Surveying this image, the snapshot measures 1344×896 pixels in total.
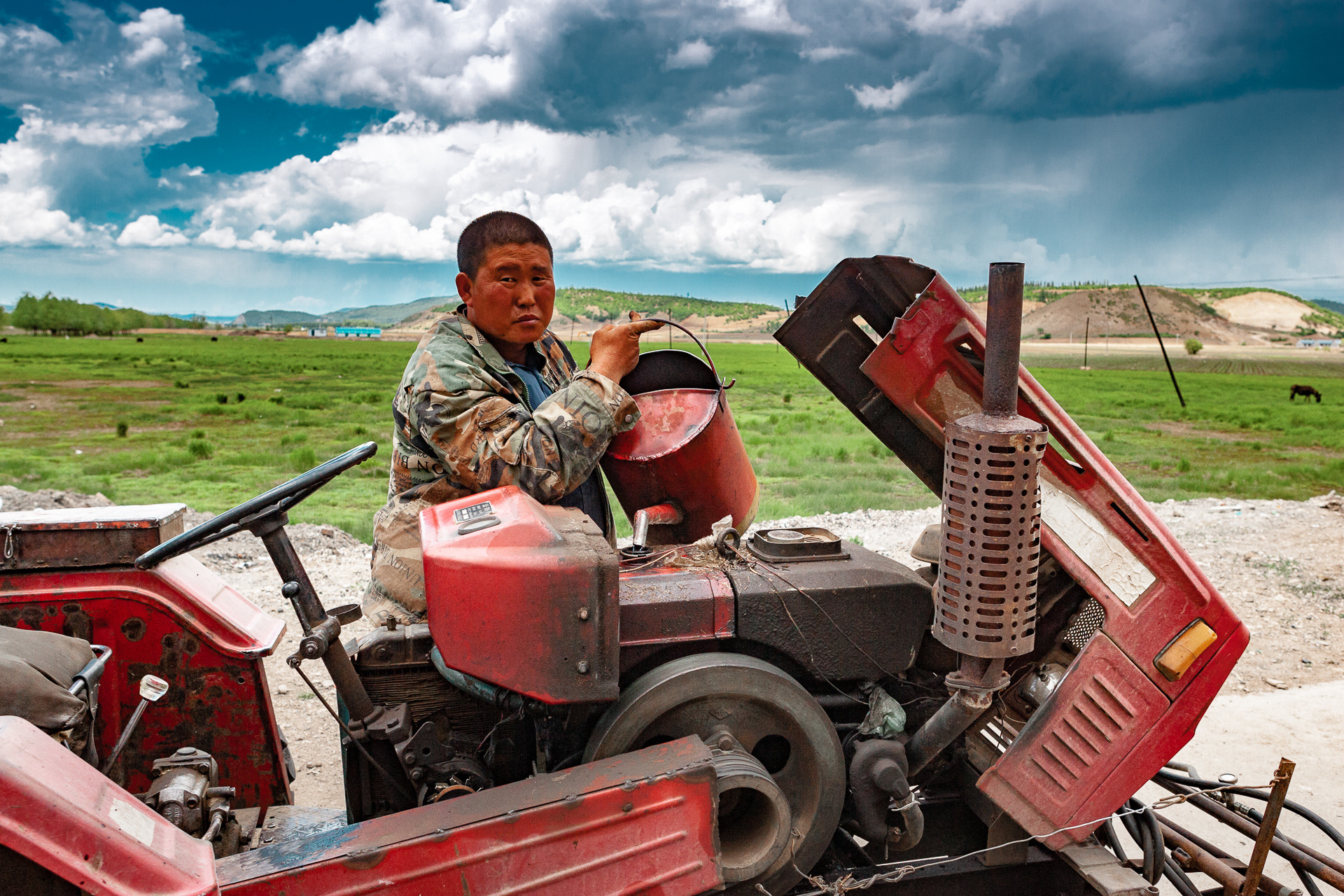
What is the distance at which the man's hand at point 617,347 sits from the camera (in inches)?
100

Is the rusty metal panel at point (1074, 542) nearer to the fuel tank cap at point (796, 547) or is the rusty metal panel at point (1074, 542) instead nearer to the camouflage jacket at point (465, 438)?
the fuel tank cap at point (796, 547)

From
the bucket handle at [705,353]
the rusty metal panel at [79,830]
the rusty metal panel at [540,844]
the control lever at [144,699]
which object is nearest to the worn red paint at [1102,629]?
the bucket handle at [705,353]

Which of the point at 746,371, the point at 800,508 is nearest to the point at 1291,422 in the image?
the point at 800,508

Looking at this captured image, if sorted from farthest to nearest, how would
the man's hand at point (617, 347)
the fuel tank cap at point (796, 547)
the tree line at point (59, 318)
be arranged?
the tree line at point (59, 318), the fuel tank cap at point (796, 547), the man's hand at point (617, 347)

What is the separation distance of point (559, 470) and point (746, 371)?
152 ft

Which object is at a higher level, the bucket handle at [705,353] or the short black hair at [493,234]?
the short black hair at [493,234]

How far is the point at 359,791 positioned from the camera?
2.47 m

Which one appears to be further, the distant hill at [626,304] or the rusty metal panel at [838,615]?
the distant hill at [626,304]

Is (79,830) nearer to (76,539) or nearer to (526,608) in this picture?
(526,608)

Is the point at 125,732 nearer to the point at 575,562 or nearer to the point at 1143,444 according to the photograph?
the point at 575,562

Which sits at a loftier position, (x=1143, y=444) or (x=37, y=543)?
(x=37, y=543)

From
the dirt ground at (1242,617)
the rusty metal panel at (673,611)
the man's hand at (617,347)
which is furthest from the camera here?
the dirt ground at (1242,617)

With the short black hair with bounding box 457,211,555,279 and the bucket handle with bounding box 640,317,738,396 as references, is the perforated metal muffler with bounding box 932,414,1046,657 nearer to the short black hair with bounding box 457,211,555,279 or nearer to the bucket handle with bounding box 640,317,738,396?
the bucket handle with bounding box 640,317,738,396

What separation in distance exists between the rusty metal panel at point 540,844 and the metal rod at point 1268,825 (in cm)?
164
